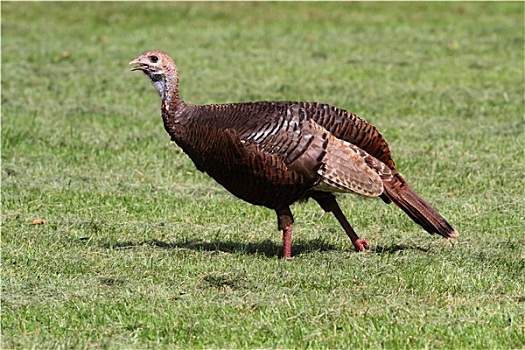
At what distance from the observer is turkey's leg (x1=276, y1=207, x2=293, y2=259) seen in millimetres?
7410

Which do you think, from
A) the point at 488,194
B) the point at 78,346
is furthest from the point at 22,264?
the point at 488,194

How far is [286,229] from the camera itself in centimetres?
742

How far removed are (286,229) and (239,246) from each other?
1.57ft

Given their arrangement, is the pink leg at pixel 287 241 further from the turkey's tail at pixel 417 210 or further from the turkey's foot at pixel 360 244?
the turkey's tail at pixel 417 210

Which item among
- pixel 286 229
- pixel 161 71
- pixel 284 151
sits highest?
pixel 161 71

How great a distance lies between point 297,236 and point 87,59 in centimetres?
869

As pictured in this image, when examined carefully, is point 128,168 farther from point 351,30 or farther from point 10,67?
point 351,30

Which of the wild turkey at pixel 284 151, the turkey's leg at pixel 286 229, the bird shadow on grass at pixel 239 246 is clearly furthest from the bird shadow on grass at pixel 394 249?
the turkey's leg at pixel 286 229

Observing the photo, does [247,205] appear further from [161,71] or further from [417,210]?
[417,210]

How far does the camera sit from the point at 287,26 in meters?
19.0

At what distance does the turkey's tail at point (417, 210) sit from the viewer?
7387 millimetres

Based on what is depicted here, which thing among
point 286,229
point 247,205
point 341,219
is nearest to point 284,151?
point 286,229

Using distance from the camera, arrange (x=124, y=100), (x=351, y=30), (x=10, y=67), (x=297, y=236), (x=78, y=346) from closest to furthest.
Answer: (x=78, y=346) < (x=297, y=236) < (x=124, y=100) < (x=10, y=67) < (x=351, y=30)

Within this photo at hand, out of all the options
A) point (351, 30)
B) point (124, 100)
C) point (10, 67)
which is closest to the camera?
point (124, 100)
